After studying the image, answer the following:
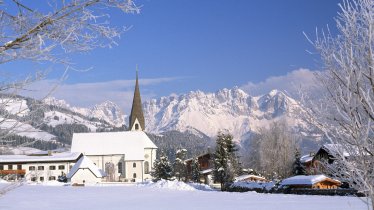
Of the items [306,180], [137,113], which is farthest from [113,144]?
[306,180]

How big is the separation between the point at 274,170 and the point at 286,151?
365 cm

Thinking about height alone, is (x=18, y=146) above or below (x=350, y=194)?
above

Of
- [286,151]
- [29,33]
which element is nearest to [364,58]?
[29,33]

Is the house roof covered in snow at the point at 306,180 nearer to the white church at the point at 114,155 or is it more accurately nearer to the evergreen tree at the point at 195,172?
the evergreen tree at the point at 195,172

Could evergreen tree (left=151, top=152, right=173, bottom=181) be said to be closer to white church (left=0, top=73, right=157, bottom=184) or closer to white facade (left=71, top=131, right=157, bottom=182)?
white church (left=0, top=73, right=157, bottom=184)

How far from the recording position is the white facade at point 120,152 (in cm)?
9869

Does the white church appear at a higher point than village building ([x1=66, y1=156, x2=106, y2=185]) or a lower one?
higher

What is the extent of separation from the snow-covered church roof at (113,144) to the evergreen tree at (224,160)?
4140 centimetres

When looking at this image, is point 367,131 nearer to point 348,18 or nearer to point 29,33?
point 348,18

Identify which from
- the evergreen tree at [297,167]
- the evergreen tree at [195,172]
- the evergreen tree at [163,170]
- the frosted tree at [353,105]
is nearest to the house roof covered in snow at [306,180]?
the evergreen tree at [297,167]

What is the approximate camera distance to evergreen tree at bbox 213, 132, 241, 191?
60.1 metres

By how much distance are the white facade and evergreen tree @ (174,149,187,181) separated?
1923cm

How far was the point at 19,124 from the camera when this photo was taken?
448 cm

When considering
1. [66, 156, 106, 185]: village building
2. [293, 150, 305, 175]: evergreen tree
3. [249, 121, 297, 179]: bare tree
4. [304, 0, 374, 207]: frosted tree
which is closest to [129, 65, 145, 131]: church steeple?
[66, 156, 106, 185]: village building
